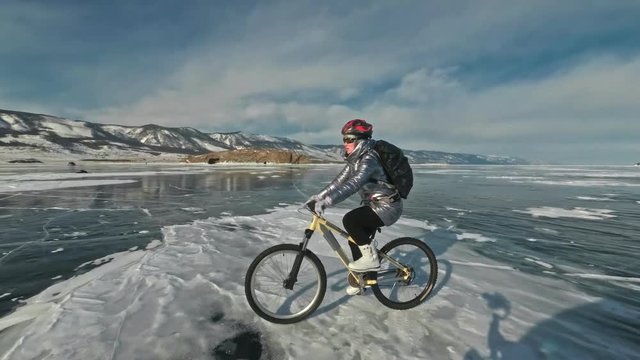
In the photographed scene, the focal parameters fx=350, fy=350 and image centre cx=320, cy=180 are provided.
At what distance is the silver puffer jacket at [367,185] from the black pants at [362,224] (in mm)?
82

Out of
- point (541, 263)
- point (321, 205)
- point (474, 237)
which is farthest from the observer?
point (474, 237)

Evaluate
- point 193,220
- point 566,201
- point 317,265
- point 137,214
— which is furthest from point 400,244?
point 566,201

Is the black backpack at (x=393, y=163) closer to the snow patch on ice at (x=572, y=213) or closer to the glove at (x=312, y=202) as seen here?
the glove at (x=312, y=202)

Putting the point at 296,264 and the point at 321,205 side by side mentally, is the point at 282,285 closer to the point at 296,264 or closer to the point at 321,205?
the point at 296,264

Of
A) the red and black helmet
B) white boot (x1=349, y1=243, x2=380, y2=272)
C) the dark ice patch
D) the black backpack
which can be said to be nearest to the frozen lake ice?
the dark ice patch

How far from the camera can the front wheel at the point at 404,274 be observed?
16.6 ft

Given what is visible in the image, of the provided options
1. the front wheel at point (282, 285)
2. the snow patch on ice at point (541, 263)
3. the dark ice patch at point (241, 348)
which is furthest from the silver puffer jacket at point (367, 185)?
the snow patch on ice at point (541, 263)

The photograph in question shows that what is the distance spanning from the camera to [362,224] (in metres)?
4.74

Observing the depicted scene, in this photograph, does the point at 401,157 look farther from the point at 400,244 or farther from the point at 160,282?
the point at 160,282

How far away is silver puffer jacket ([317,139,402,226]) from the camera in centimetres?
451


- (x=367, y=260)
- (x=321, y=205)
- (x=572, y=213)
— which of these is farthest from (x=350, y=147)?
(x=572, y=213)

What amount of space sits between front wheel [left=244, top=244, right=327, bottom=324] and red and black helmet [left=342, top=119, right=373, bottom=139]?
1686mm

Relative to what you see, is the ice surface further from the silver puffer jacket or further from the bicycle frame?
the silver puffer jacket

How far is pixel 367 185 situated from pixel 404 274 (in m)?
1.55
